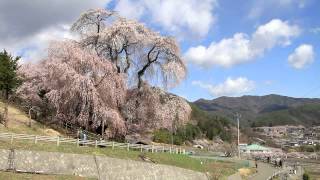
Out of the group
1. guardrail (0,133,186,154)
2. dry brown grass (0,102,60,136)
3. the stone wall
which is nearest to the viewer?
the stone wall

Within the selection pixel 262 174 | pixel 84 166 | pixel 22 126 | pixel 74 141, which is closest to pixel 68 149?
pixel 84 166

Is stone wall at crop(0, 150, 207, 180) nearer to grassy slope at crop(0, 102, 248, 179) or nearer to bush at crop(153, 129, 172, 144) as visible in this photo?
grassy slope at crop(0, 102, 248, 179)

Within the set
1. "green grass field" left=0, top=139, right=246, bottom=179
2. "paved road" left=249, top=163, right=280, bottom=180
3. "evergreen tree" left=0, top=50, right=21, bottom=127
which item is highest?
"evergreen tree" left=0, top=50, right=21, bottom=127

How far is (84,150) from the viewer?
30.9 m

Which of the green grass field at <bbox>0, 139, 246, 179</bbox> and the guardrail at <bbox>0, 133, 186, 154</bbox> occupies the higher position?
the guardrail at <bbox>0, 133, 186, 154</bbox>

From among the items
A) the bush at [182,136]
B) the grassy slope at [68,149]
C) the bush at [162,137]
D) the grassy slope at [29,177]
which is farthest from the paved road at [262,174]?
the grassy slope at [29,177]

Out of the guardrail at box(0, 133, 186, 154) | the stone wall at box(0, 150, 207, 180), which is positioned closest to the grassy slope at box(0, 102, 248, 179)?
the guardrail at box(0, 133, 186, 154)

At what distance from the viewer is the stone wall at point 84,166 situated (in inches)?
1019

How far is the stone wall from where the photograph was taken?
84.9 feet

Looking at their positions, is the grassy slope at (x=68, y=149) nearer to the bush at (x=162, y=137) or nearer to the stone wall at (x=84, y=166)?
the stone wall at (x=84, y=166)

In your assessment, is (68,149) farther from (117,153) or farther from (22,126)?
(22,126)

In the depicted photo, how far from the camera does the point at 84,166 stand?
94.2 ft

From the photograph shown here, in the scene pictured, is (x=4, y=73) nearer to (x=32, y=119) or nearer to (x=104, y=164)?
(x=32, y=119)

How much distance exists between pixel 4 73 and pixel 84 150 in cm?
1502
